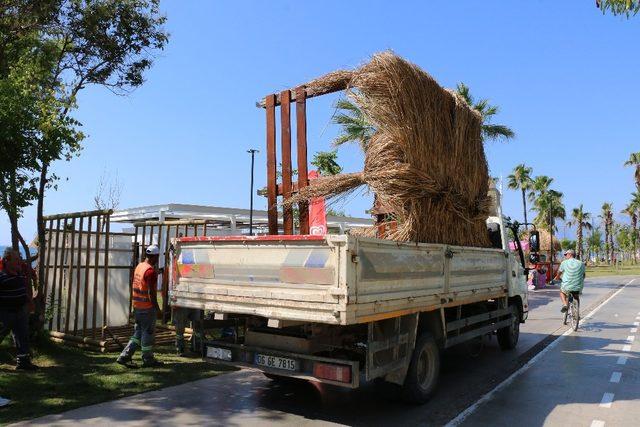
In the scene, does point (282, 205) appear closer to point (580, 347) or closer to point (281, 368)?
point (281, 368)

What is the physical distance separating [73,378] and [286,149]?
401cm

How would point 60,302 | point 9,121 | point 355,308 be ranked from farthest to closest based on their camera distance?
1. point 60,302
2. point 9,121
3. point 355,308

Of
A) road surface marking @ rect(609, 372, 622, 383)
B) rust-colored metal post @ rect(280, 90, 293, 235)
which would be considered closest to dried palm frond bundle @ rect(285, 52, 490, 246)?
rust-colored metal post @ rect(280, 90, 293, 235)

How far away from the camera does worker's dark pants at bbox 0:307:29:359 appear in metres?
7.07

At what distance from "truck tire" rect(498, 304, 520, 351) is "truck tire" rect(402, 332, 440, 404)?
3.53m

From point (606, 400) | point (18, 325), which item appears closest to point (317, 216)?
point (606, 400)

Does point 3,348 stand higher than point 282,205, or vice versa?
point 282,205

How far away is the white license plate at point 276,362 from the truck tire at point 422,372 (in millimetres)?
1265

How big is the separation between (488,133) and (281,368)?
15.1 m

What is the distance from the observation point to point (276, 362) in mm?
5406

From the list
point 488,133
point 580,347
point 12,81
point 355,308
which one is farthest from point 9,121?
point 488,133

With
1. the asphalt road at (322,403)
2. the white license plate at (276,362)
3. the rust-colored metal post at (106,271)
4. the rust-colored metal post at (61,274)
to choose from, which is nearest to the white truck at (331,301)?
the white license plate at (276,362)

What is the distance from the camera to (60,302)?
924cm

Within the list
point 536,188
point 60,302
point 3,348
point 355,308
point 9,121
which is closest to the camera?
point 355,308
